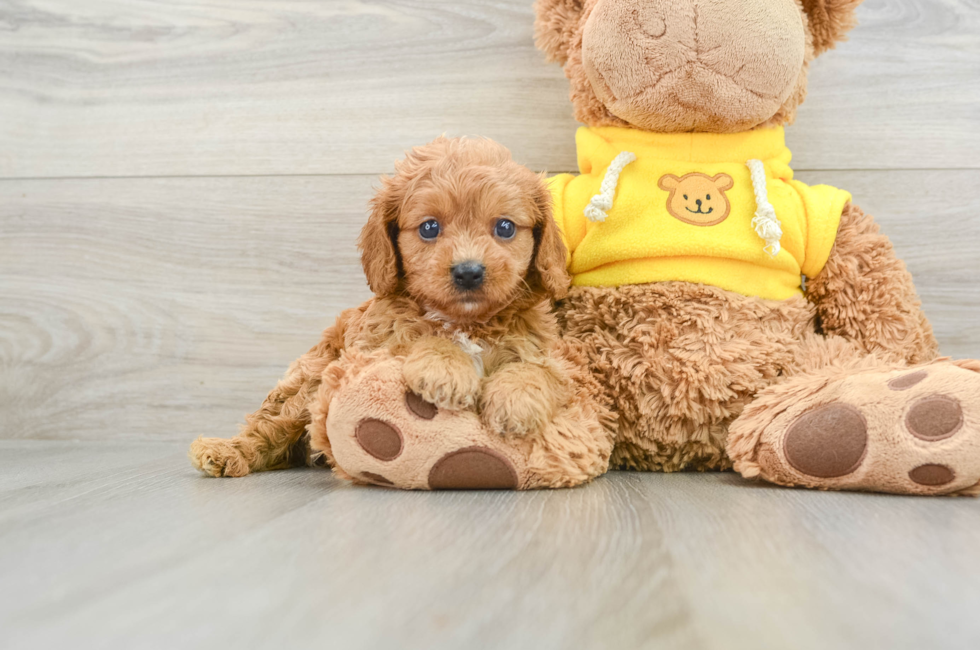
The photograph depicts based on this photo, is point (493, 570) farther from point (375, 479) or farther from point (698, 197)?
point (698, 197)

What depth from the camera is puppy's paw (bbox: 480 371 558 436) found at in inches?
37.5

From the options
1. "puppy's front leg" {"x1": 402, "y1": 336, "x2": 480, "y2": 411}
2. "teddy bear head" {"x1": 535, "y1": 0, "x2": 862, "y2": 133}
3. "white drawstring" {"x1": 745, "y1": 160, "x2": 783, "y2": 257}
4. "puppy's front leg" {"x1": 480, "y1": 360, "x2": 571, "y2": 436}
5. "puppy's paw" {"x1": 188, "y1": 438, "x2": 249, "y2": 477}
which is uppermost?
"teddy bear head" {"x1": 535, "y1": 0, "x2": 862, "y2": 133}

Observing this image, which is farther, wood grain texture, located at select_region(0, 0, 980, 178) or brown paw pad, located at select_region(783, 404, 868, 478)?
wood grain texture, located at select_region(0, 0, 980, 178)

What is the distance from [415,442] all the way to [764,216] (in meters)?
0.64

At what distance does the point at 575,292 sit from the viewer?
1.22 meters

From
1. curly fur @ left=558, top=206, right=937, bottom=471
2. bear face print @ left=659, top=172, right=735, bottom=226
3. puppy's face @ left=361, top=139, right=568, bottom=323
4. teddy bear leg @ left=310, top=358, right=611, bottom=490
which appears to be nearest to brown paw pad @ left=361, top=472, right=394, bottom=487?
teddy bear leg @ left=310, top=358, right=611, bottom=490

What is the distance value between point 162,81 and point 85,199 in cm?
32

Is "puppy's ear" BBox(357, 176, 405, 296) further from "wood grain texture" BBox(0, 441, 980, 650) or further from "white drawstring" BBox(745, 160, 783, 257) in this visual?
"white drawstring" BBox(745, 160, 783, 257)

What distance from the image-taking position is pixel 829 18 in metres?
1.23

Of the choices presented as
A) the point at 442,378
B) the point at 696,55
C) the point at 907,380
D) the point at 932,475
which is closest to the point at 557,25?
the point at 696,55

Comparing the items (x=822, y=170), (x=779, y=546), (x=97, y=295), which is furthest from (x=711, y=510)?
(x=97, y=295)

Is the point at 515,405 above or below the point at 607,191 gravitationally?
below

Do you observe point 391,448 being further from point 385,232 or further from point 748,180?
point 748,180

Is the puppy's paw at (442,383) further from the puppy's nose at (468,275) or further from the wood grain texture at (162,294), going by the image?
the wood grain texture at (162,294)
